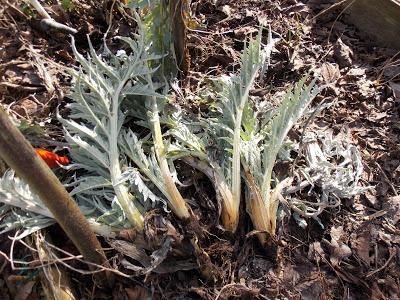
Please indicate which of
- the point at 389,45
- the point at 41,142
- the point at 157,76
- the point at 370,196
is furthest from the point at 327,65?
the point at 41,142

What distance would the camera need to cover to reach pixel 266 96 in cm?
263

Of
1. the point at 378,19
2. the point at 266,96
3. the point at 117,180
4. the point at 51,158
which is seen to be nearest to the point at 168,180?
the point at 117,180

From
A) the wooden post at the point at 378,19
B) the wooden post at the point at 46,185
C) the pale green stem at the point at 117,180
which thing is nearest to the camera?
the wooden post at the point at 46,185

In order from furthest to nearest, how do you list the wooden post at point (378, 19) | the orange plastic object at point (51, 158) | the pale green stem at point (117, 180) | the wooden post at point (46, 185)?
the wooden post at point (378, 19)
the orange plastic object at point (51, 158)
the pale green stem at point (117, 180)
the wooden post at point (46, 185)

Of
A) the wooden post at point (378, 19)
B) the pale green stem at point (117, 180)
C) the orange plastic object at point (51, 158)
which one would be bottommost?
the orange plastic object at point (51, 158)

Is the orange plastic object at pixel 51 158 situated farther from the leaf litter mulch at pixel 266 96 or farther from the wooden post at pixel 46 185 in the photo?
the wooden post at pixel 46 185

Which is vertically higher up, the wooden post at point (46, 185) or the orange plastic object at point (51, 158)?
the wooden post at point (46, 185)

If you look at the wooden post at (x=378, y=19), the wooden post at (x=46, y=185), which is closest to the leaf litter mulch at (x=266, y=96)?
the wooden post at (x=378, y=19)

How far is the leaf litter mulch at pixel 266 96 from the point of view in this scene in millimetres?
2000

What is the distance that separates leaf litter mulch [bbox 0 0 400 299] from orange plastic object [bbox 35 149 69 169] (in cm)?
9

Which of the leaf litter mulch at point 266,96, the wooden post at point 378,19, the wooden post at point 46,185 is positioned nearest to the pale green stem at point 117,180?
the leaf litter mulch at point 266,96

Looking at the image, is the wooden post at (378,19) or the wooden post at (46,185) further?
the wooden post at (378,19)

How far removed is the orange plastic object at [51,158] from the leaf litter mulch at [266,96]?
0.09 metres

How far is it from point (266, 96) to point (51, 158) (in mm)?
1276
